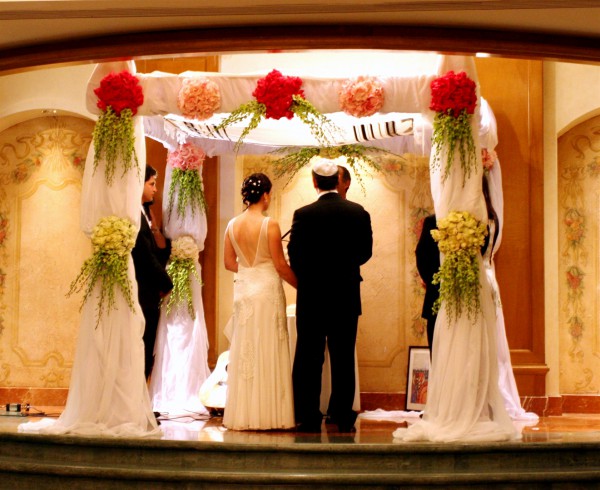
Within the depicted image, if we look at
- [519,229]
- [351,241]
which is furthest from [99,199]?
[519,229]

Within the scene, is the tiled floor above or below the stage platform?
above

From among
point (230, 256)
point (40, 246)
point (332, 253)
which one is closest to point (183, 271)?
point (230, 256)

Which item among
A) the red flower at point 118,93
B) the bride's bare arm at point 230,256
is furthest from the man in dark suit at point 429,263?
the red flower at point 118,93

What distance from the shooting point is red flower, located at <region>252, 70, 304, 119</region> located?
7.11 metres

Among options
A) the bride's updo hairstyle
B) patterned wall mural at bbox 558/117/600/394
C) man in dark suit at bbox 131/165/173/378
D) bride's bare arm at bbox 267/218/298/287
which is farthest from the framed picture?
the bride's updo hairstyle

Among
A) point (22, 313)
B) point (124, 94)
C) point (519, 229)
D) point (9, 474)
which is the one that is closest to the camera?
point (9, 474)

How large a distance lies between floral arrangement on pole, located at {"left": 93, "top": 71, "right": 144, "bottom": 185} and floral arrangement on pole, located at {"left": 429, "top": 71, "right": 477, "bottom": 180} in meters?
2.12

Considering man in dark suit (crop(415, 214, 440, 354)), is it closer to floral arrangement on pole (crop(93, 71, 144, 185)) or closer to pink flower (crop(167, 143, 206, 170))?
pink flower (crop(167, 143, 206, 170))

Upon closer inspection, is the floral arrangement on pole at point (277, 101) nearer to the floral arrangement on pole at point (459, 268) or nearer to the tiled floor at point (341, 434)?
the floral arrangement on pole at point (459, 268)

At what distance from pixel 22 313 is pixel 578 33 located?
6.18 metres

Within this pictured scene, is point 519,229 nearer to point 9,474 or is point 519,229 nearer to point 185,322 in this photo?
point 185,322

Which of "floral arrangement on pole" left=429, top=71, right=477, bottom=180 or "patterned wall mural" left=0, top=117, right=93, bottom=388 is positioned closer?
"floral arrangement on pole" left=429, top=71, right=477, bottom=180

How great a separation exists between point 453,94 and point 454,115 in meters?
0.15

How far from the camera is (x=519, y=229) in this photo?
30.3 feet
